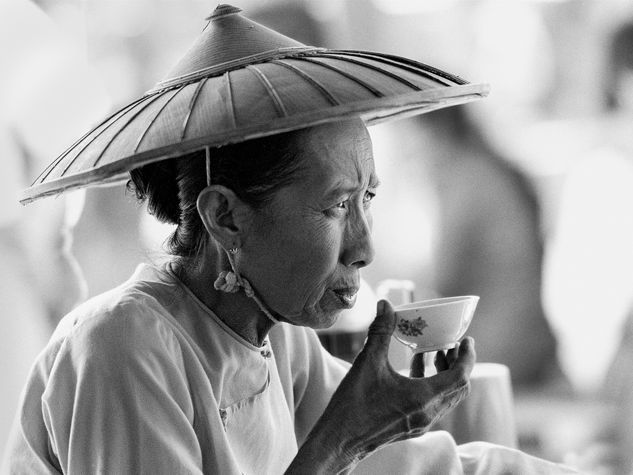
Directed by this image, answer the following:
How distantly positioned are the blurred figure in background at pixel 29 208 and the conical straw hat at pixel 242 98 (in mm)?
2046

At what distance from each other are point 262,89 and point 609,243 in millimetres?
3009

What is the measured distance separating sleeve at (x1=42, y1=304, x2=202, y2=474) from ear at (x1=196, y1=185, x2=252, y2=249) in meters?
0.18

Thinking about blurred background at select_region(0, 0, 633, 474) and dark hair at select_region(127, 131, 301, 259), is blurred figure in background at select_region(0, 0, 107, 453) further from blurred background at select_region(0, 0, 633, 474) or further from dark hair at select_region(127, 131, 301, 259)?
dark hair at select_region(127, 131, 301, 259)

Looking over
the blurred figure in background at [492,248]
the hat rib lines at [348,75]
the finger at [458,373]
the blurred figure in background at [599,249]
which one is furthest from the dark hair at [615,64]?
the hat rib lines at [348,75]

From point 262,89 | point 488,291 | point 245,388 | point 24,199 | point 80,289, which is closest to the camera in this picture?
point 262,89

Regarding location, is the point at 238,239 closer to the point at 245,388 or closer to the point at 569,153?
the point at 245,388

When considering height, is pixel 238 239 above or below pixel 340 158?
below

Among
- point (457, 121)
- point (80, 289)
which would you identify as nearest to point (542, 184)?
point (457, 121)

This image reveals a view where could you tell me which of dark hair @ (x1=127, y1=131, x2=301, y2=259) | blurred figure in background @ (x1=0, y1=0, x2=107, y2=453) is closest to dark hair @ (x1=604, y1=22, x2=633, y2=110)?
blurred figure in background @ (x1=0, y1=0, x2=107, y2=453)

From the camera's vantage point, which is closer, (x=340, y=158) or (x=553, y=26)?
(x=340, y=158)

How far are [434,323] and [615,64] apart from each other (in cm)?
281

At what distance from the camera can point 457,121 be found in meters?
4.00

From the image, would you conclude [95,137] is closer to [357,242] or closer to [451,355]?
[357,242]

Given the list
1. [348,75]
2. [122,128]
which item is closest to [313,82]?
[348,75]
